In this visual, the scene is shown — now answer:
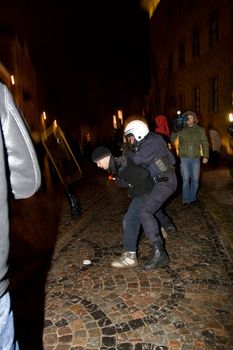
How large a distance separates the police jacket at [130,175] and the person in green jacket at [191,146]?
11.2ft

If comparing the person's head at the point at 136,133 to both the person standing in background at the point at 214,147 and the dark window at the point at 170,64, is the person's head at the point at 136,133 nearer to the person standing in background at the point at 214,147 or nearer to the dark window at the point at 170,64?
the person standing in background at the point at 214,147

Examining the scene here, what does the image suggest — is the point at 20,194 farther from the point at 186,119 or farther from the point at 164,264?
the point at 186,119

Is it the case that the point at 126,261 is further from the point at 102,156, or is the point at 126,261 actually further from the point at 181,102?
the point at 181,102

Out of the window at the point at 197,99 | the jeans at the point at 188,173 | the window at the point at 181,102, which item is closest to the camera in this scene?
the jeans at the point at 188,173

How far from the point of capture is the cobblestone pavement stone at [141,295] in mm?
3150

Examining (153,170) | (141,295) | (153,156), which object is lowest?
(141,295)

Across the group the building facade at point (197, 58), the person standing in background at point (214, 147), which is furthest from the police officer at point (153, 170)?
the building facade at point (197, 58)

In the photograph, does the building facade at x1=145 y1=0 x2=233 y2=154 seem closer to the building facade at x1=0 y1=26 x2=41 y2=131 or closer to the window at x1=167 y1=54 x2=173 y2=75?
the window at x1=167 y1=54 x2=173 y2=75

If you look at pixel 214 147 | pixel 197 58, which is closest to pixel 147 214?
pixel 214 147

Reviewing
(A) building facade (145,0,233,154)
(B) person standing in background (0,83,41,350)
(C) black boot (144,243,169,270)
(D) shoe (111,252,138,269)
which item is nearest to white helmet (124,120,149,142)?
(C) black boot (144,243,169,270)

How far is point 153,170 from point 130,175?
505 mm

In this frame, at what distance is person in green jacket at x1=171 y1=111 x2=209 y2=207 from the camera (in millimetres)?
7402

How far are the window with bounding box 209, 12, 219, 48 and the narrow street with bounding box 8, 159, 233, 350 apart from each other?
15104mm

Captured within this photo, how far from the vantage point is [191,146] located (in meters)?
7.44
